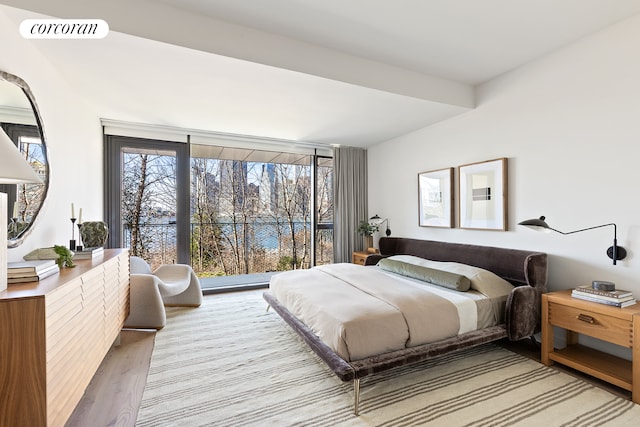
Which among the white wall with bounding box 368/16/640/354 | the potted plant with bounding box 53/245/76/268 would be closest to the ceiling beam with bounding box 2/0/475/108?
the white wall with bounding box 368/16/640/354

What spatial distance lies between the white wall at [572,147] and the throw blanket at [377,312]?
3.18 ft

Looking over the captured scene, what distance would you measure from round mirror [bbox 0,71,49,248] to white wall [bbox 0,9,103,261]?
0.09 meters

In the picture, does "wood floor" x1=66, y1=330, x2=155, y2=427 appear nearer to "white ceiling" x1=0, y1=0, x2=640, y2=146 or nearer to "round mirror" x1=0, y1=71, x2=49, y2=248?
"round mirror" x1=0, y1=71, x2=49, y2=248

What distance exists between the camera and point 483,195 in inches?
131

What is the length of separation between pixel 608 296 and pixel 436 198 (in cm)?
206

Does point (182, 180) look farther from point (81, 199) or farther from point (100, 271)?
point (100, 271)

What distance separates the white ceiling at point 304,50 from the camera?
209 centimetres

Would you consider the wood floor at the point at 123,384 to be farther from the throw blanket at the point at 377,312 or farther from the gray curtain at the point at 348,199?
the gray curtain at the point at 348,199

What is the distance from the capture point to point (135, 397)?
2.00 metres

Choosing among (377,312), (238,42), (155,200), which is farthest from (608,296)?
(155,200)

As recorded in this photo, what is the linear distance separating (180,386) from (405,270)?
7.67 ft

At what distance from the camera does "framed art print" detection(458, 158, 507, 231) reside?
10.2 ft

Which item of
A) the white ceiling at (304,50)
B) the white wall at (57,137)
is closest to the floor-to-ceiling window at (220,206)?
the white wall at (57,137)

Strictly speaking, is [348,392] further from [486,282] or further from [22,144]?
[22,144]
